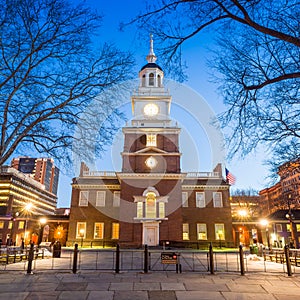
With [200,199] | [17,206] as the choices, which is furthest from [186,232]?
[17,206]

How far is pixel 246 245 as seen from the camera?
137 feet

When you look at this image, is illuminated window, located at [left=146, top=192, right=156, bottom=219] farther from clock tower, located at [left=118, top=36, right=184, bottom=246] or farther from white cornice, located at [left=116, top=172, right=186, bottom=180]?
white cornice, located at [left=116, top=172, right=186, bottom=180]

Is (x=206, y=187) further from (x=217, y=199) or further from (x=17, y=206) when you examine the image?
(x=17, y=206)

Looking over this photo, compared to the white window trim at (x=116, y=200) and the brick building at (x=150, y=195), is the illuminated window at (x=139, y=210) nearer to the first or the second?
the brick building at (x=150, y=195)

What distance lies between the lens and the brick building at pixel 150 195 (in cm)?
3059

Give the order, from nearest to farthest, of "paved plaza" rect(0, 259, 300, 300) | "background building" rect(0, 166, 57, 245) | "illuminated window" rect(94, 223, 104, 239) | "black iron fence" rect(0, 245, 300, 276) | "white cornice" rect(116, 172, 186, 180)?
1. "paved plaza" rect(0, 259, 300, 300)
2. "black iron fence" rect(0, 245, 300, 276)
3. "white cornice" rect(116, 172, 186, 180)
4. "illuminated window" rect(94, 223, 104, 239)
5. "background building" rect(0, 166, 57, 245)

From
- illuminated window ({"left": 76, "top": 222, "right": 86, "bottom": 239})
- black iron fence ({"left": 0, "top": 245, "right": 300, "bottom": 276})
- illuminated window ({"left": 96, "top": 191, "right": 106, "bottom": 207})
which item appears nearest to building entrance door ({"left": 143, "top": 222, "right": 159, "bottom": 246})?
illuminated window ({"left": 96, "top": 191, "right": 106, "bottom": 207})

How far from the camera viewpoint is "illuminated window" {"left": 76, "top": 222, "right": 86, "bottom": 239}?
35369 millimetres

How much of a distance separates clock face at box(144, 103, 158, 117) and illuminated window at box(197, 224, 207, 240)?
17296 mm

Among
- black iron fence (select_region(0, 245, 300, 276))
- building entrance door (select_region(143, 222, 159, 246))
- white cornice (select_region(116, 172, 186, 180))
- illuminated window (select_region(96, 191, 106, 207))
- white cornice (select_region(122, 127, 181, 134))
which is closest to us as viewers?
black iron fence (select_region(0, 245, 300, 276))

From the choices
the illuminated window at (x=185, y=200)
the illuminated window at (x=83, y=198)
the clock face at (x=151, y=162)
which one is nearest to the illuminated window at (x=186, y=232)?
the illuminated window at (x=185, y=200)

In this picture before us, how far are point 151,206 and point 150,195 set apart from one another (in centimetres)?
133

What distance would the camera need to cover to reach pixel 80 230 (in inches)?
1399

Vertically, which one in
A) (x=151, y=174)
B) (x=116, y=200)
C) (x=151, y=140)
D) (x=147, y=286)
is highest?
(x=151, y=140)
